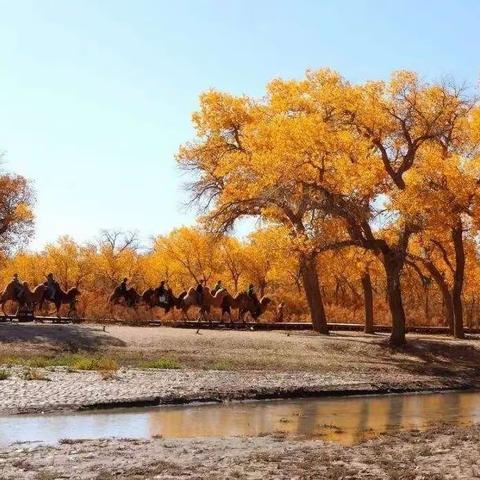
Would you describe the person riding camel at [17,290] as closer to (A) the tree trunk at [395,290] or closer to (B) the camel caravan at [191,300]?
(B) the camel caravan at [191,300]

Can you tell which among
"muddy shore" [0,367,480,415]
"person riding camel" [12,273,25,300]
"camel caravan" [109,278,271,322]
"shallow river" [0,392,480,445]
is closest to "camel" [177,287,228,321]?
"camel caravan" [109,278,271,322]

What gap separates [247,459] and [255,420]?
5619 millimetres

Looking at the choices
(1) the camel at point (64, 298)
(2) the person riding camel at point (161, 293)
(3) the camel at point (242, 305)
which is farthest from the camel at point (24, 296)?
(3) the camel at point (242, 305)

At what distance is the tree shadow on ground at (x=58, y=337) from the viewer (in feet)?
93.0

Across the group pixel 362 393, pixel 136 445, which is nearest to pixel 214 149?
pixel 362 393

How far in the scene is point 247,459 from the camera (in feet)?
40.3

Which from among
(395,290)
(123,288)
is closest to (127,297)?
(123,288)

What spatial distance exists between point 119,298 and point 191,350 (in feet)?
42.6

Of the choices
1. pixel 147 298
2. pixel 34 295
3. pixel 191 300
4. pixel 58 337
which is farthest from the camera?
pixel 147 298

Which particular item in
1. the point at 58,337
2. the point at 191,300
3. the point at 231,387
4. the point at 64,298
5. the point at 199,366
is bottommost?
the point at 231,387

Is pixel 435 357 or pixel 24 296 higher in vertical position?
pixel 24 296

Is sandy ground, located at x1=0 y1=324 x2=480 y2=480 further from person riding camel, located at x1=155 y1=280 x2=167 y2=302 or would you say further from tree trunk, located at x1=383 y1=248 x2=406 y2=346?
person riding camel, located at x1=155 y1=280 x2=167 y2=302

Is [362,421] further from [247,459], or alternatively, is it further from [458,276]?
[458,276]

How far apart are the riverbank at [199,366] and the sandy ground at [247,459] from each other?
4.90 m
